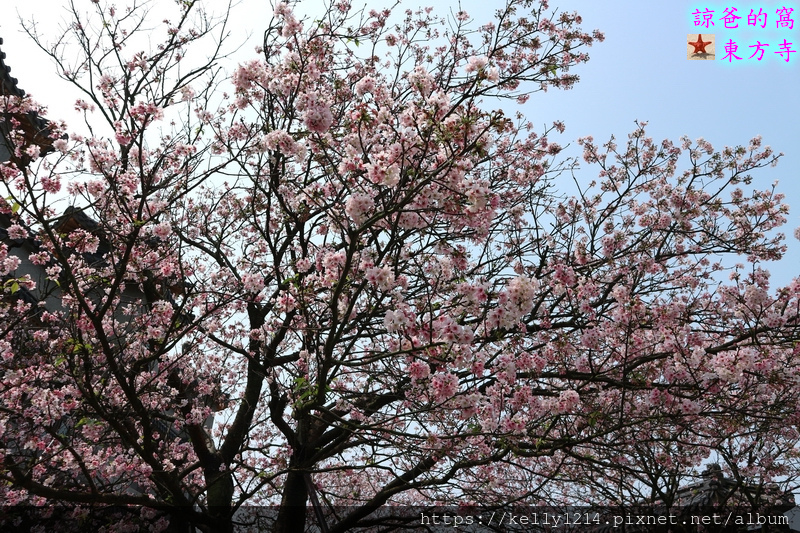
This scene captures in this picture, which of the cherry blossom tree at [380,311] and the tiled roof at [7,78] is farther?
the tiled roof at [7,78]

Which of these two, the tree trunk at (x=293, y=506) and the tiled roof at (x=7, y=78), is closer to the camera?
the tree trunk at (x=293, y=506)

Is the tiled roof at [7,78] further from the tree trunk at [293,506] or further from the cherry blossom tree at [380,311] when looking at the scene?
the tree trunk at [293,506]

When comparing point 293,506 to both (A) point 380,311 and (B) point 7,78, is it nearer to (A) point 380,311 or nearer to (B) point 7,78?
(A) point 380,311

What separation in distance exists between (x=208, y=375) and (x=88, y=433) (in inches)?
89.4

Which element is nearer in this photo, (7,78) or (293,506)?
(293,506)

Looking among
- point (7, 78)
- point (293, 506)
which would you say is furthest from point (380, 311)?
point (7, 78)

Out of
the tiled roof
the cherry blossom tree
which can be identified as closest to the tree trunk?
the cherry blossom tree

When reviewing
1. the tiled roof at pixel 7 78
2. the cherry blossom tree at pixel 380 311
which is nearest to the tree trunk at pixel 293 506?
the cherry blossom tree at pixel 380 311

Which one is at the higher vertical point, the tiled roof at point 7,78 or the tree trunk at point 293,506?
the tiled roof at point 7,78

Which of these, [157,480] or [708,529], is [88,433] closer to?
[157,480]

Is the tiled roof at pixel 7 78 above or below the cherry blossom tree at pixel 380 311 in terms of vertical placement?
above

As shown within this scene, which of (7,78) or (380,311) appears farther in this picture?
(7,78)

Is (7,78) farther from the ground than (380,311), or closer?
farther from the ground

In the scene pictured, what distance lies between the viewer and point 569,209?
9.04 metres
